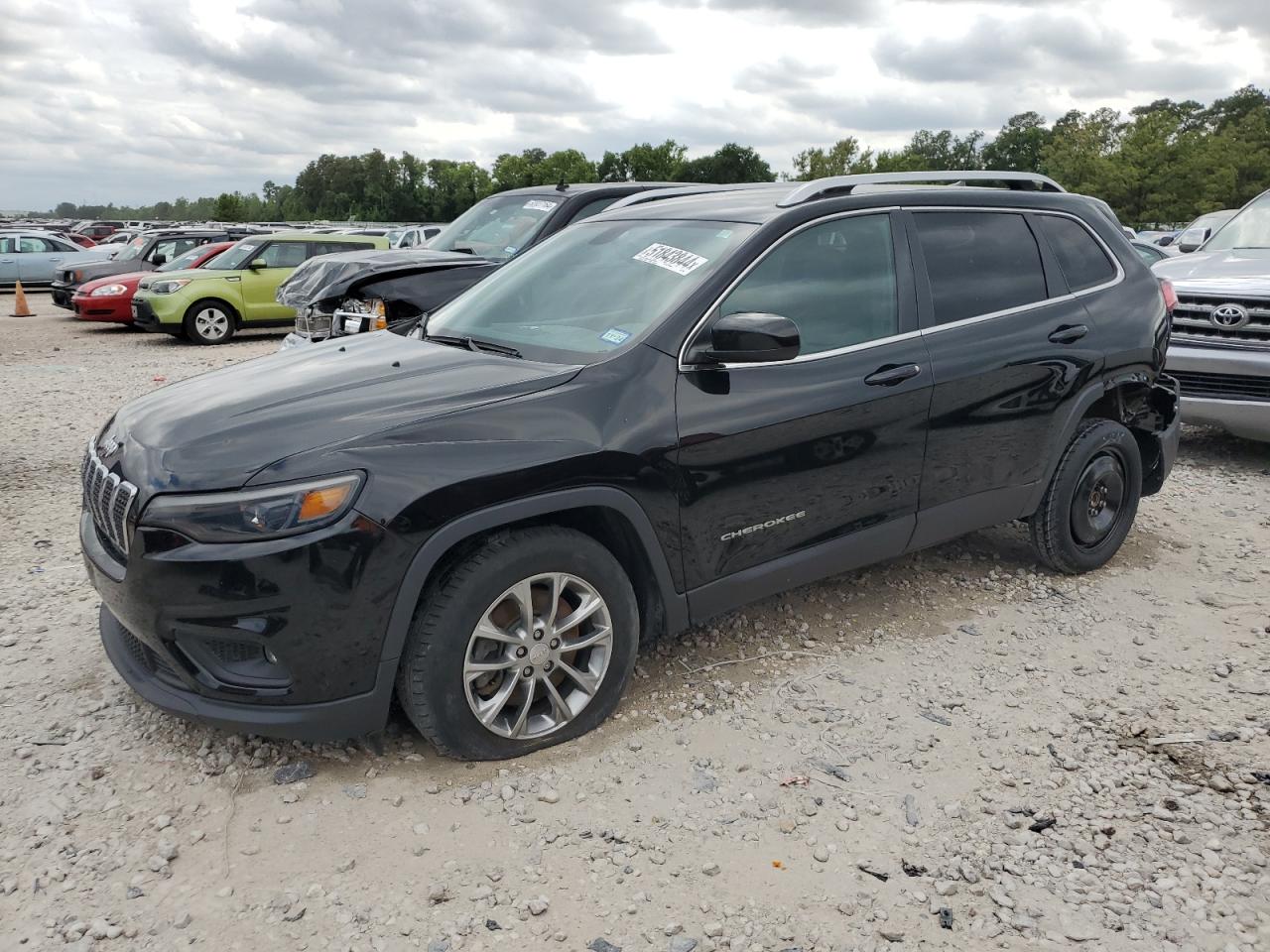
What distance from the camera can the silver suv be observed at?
693cm

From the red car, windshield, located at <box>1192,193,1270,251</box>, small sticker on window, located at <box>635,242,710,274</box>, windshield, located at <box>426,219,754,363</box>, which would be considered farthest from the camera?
the red car

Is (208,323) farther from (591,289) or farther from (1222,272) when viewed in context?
(1222,272)

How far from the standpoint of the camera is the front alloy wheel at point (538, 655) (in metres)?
3.17

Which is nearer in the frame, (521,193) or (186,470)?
(186,470)

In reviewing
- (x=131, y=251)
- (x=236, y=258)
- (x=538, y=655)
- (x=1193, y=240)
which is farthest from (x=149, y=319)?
(x=538, y=655)

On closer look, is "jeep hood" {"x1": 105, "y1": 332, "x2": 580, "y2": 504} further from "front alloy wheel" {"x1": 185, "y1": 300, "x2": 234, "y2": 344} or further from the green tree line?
the green tree line

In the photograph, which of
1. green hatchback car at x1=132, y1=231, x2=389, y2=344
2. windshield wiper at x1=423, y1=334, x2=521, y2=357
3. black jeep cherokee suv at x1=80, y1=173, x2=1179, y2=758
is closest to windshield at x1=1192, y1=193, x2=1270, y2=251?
black jeep cherokee suv at x1=80, y1=173, x2=1179, y2=758

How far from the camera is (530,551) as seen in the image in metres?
3.15

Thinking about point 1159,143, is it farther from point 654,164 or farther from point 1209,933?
point 1209,933

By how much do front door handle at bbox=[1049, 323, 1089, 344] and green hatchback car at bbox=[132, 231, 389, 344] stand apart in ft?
39.3

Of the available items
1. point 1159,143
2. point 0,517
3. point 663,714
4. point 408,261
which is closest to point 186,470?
point 663,714

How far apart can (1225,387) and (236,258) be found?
527 inches

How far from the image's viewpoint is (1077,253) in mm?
4836

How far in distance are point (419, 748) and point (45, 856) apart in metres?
1.09
